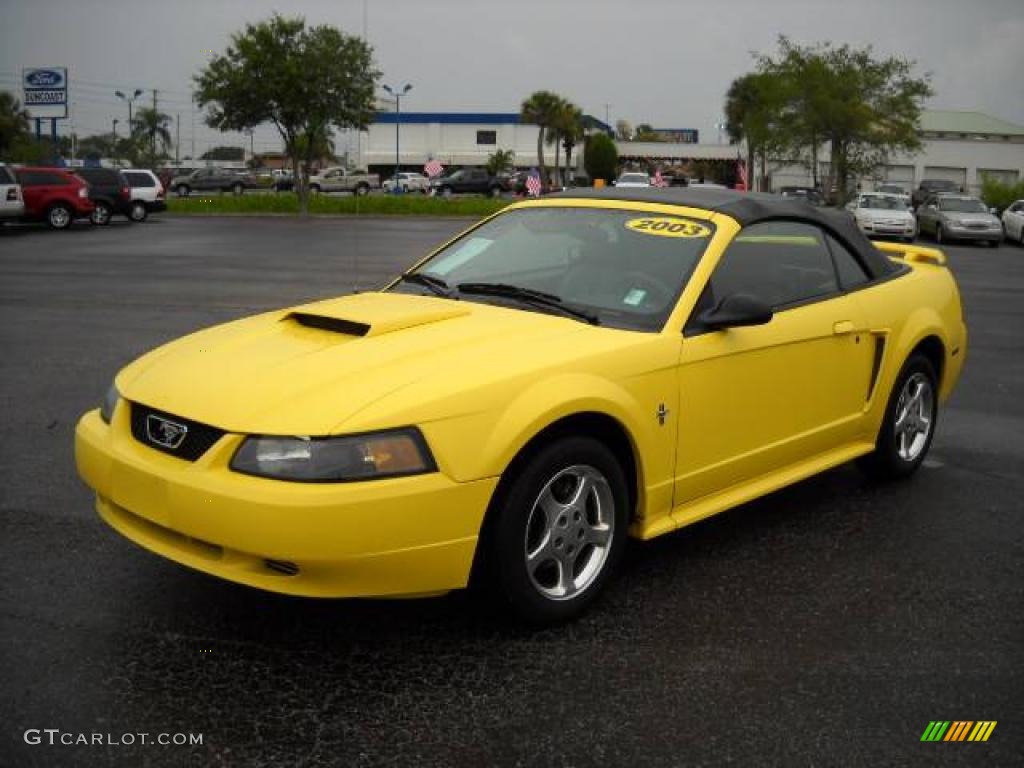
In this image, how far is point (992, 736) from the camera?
3.09m

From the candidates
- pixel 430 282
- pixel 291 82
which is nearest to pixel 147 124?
pixel 291 82

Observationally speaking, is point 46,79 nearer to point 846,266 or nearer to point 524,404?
point 846,266

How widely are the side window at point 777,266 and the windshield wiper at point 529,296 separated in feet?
1.74

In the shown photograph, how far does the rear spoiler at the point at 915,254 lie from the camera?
6219 millimetres

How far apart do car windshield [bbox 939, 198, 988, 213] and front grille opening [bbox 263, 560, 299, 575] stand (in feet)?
101

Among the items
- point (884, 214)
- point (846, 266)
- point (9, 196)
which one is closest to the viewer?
→ point (846, 266)

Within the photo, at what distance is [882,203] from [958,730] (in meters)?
30.0

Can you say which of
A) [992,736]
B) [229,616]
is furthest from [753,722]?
[229,616]

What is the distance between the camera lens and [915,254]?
6348 mm

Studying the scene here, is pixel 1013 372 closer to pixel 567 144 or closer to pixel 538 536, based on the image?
pixel 538 536

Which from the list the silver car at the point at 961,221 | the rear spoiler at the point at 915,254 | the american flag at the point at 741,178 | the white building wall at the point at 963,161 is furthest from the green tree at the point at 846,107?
the rear spoiler at the point at 915,254

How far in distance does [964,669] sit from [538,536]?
1482 mm

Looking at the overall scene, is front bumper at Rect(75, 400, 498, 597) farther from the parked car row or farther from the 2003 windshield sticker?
the parked car row

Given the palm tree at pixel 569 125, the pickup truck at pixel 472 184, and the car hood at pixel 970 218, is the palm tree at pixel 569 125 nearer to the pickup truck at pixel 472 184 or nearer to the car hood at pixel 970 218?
the pickup truck at pixel 472 184
